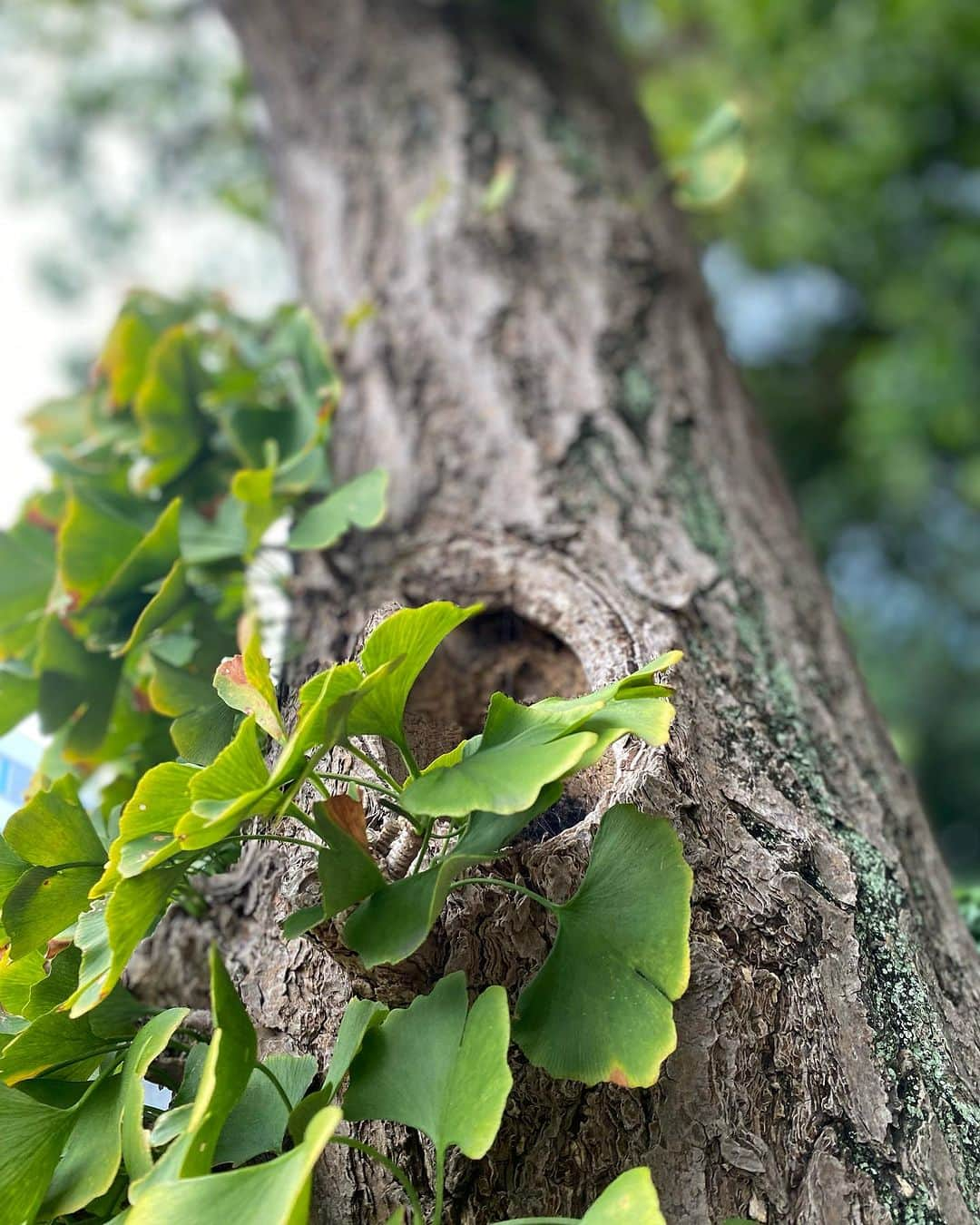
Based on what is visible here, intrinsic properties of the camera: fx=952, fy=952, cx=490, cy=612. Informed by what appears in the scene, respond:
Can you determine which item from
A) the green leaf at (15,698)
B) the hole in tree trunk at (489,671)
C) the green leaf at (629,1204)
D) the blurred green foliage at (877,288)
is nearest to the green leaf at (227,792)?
the green leaf at (629,1204)

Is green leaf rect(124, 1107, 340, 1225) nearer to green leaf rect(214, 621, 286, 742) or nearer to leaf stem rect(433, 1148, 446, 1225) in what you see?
leaf stem rect(433, 1148, 446, 1225)

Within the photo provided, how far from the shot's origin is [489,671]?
93 centimetres

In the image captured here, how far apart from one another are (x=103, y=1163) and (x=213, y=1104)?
0.12 m

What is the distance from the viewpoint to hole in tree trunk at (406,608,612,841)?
0.90 meters

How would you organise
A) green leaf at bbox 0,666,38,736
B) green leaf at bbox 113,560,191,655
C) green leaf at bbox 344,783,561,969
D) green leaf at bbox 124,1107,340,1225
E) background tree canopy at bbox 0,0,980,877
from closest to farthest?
green leaf at bbox 124,1107,340,1225
green leaf at bbox 344,783,561,969
green leaf at bbox 113,560,191,655
green leaf at bbox 0,666,38,736
background tree canopy at bbox 0,0,980,877

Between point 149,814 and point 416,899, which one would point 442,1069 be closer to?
point 416,899

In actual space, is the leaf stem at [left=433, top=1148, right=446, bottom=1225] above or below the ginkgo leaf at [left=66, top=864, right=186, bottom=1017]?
below

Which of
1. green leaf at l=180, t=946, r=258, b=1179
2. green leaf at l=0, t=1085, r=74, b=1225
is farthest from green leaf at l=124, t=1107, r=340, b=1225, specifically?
green leaf at l=0, t=1085, r=74, b=1225

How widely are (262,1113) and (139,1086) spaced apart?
0.07 meters

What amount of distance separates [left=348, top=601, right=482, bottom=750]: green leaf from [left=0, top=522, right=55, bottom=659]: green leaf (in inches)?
21.8

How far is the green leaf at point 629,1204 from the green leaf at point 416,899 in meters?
0.14

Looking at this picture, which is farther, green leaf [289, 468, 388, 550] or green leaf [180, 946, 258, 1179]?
green leaf [289, 468, 388, 550]

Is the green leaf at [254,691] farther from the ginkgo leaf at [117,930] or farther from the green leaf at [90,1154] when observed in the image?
the green leaf at [90,1154]

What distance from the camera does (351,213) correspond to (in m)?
1.50
